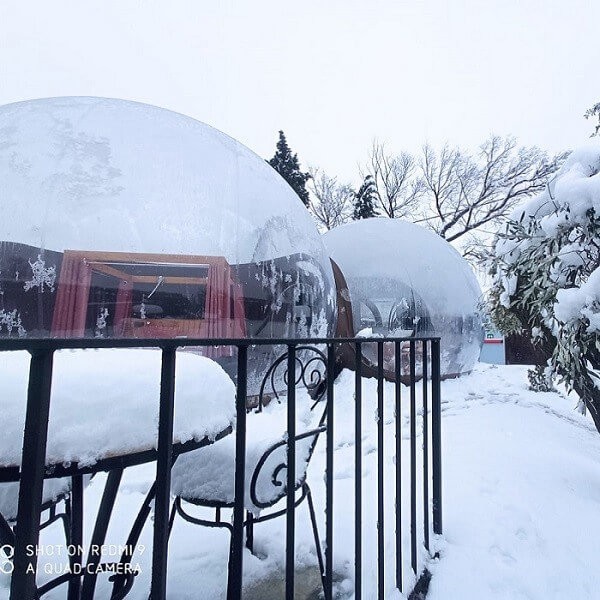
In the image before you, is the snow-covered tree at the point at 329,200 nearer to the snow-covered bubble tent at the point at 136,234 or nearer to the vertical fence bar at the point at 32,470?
the snow-covered bubble tent at the point at 136,234

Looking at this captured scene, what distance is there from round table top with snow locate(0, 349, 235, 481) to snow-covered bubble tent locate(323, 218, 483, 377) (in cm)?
486

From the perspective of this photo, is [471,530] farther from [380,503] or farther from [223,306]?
[223,306]

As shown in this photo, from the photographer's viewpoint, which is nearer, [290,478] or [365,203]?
[290,478]

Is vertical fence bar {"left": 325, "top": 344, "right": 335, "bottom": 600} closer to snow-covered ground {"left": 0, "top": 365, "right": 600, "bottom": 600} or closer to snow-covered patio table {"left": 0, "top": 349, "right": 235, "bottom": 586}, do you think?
snow-covered patio table {"left": 0, "top": 349, "right": 235, "bottom": 586}

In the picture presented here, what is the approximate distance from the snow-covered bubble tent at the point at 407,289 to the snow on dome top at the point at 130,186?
2364 millimetres

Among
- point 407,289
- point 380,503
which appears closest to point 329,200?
point 407,289

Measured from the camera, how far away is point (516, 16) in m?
6.81

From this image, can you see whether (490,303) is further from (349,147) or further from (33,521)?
(349,147)

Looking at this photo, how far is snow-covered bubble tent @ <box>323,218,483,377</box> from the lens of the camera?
252 inches

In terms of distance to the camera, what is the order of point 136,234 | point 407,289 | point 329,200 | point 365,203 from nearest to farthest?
point 136,234 → point 407,289 → point 365,203 → point 329,200

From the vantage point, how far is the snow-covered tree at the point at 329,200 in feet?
65.9

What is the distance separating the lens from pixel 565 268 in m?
2.70

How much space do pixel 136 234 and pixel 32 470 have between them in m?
3.03

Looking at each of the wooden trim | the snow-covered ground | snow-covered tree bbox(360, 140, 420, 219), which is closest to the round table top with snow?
the snow-covered ground
